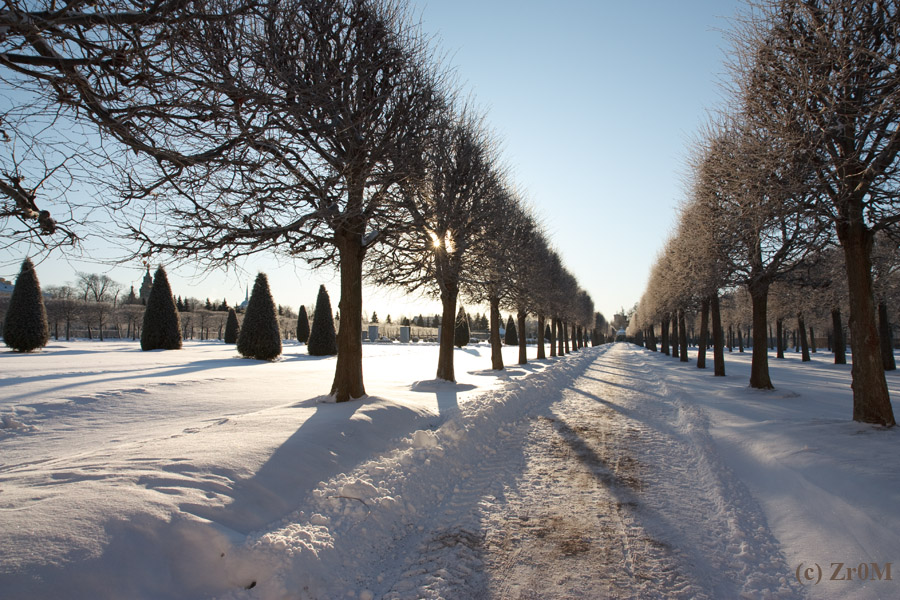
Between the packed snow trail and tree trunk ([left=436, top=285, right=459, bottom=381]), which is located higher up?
tree trunk ([left=436, top=285, right=459, bottom=381])

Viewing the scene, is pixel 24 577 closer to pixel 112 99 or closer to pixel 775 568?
pixel 112 99

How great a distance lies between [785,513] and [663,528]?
1393 millimetres

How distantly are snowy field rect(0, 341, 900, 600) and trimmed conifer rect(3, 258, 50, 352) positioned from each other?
19158 mm

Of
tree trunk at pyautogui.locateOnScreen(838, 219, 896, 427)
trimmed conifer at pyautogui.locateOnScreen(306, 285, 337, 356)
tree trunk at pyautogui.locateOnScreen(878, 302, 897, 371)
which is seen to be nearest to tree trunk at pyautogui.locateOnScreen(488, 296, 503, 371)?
trimmed conifer at pyautogui.locateOnScreen(306, 285, 337, 356)

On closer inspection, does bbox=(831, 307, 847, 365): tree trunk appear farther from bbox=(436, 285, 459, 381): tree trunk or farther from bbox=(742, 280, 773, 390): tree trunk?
bbox=(436, 285, 459, 381): tree trunk

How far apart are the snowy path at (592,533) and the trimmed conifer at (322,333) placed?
2351 cm

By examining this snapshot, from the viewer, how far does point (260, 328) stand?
24188mm

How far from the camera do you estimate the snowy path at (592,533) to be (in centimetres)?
332

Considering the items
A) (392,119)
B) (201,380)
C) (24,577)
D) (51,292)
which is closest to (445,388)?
(201,380)

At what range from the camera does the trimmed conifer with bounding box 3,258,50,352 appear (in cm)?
2247

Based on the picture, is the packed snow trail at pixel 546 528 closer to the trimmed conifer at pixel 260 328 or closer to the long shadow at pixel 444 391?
the long shadow at pixel 444 391

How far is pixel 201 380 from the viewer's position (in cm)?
1267

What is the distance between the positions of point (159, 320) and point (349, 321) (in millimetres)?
22901

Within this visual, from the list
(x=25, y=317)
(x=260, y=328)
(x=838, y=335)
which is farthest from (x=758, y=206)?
(x=25, y=317)
